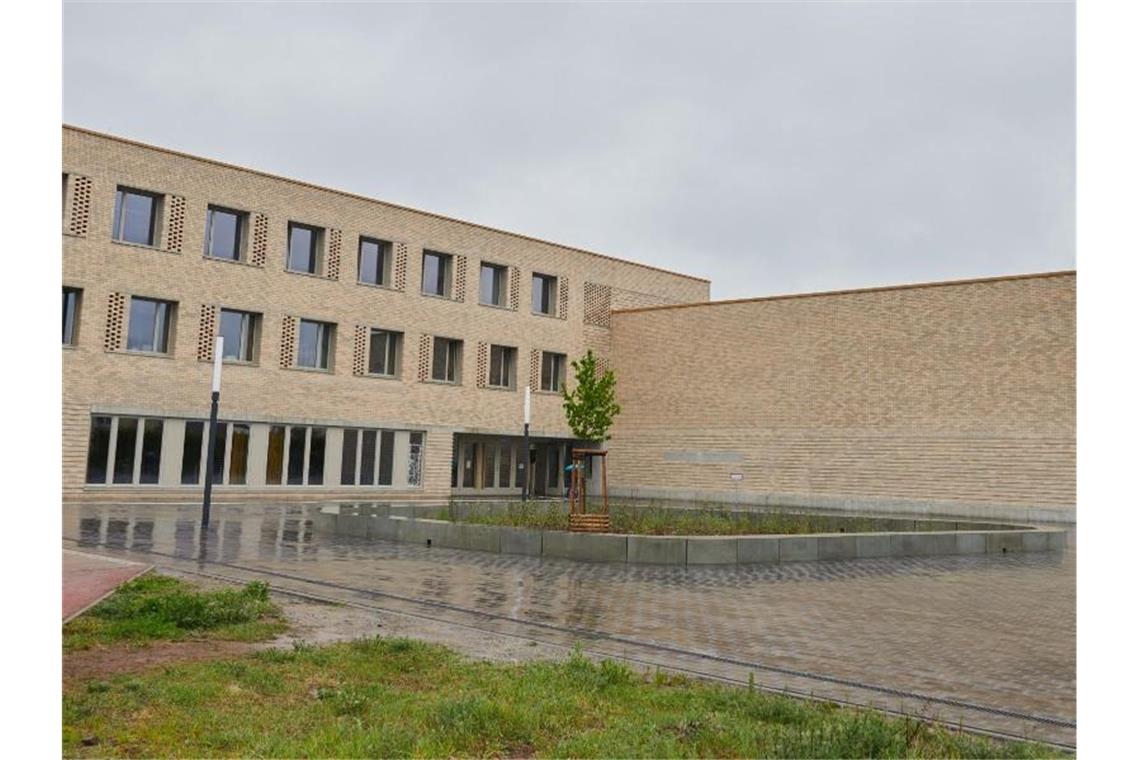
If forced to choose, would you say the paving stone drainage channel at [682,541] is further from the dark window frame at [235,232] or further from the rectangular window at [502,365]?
the rectangular window at [502,365]

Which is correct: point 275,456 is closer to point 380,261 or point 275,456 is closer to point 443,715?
point 380,261

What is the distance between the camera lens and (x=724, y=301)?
131 ft

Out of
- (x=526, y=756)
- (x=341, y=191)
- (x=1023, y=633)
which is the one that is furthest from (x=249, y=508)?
(x=526, y=756)

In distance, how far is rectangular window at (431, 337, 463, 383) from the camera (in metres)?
38.8

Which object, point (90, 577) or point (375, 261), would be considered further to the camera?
point (375, 261)

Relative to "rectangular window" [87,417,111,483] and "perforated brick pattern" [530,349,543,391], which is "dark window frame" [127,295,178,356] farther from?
"perforated brick pattern" [530,349,543,391]

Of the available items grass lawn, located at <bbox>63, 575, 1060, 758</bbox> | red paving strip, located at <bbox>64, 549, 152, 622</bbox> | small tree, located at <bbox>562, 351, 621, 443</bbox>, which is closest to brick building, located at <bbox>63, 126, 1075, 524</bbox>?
small tree, located at <bbox>562, 351, 621, 443</bbox>

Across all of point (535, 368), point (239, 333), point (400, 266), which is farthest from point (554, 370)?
point (239, 333)

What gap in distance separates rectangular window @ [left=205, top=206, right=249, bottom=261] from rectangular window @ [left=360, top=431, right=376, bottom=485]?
797cm

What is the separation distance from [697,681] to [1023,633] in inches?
179

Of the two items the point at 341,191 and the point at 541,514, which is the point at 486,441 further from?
the point at 541,514

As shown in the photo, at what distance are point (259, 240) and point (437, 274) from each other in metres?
8.21

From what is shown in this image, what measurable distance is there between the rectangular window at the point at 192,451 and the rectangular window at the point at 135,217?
242 inches

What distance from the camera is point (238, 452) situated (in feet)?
105
